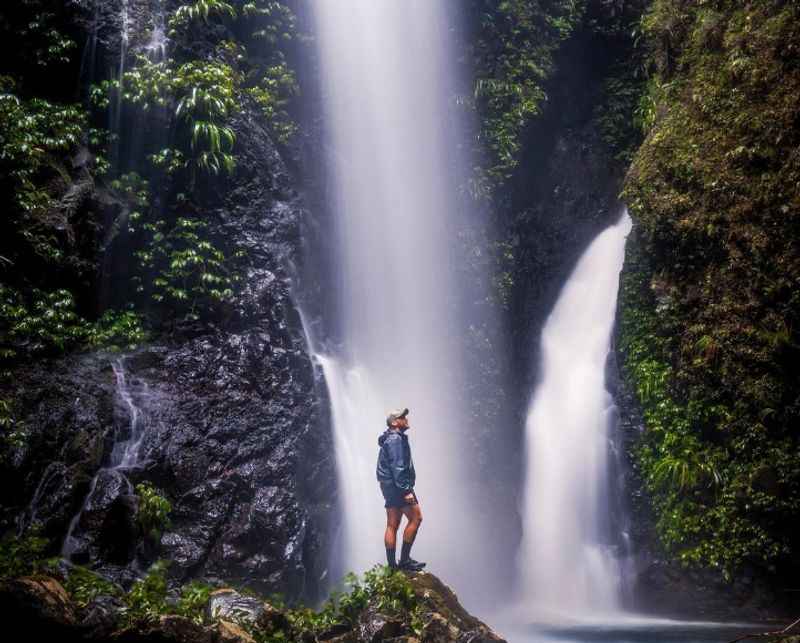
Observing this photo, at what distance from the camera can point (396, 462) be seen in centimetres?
717

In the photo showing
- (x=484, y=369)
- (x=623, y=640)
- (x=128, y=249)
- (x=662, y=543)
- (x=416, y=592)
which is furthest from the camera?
(x=484, y=369)

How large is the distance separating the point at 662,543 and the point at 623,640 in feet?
6.96

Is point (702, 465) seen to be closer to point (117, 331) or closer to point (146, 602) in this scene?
point (146, 602)

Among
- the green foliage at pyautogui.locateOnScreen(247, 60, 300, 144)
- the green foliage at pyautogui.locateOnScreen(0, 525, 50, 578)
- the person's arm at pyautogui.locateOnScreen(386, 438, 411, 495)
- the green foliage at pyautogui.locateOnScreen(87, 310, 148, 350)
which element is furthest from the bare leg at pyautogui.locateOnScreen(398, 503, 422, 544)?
the green foliage at pyautogui.locateOnScreen(247, 60, 300, 144)

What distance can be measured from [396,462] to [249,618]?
219 cm

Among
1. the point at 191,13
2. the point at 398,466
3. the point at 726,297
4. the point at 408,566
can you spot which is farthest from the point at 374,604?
the point at 191,13

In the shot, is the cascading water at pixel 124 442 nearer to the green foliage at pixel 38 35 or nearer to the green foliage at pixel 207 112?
the green foliage at pixel 207 112

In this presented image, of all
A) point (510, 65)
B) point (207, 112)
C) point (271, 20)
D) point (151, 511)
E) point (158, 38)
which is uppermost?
point (510, 65)

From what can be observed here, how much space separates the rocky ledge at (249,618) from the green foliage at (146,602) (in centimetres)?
3

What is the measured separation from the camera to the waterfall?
33.9ft

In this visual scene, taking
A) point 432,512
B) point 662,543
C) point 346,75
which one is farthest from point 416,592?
point 346,75

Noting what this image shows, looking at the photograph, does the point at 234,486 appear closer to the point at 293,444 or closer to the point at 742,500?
the point at 293,444

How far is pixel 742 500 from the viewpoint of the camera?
8.30 meters

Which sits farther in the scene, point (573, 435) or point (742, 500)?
point (573, 435)
